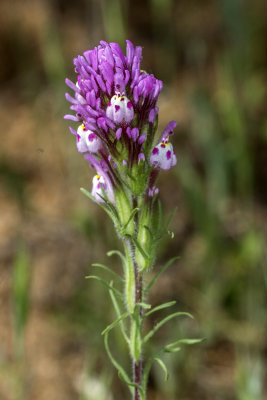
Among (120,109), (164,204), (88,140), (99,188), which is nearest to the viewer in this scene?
(120,109)

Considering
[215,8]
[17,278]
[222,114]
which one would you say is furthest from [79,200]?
[215,8]

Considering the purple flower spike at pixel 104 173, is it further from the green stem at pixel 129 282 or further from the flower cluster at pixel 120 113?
the green stem at pixel 129 282

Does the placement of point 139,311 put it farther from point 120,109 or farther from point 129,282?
point 120,109

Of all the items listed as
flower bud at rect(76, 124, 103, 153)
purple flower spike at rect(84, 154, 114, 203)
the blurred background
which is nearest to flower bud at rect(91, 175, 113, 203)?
purple flower spike at rect(84, 154, 114, 203)

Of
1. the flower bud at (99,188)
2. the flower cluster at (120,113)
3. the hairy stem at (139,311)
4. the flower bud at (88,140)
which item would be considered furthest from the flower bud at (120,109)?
the hairy stem at (139,311)

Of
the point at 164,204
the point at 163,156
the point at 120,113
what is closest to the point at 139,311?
the point at 163,156
